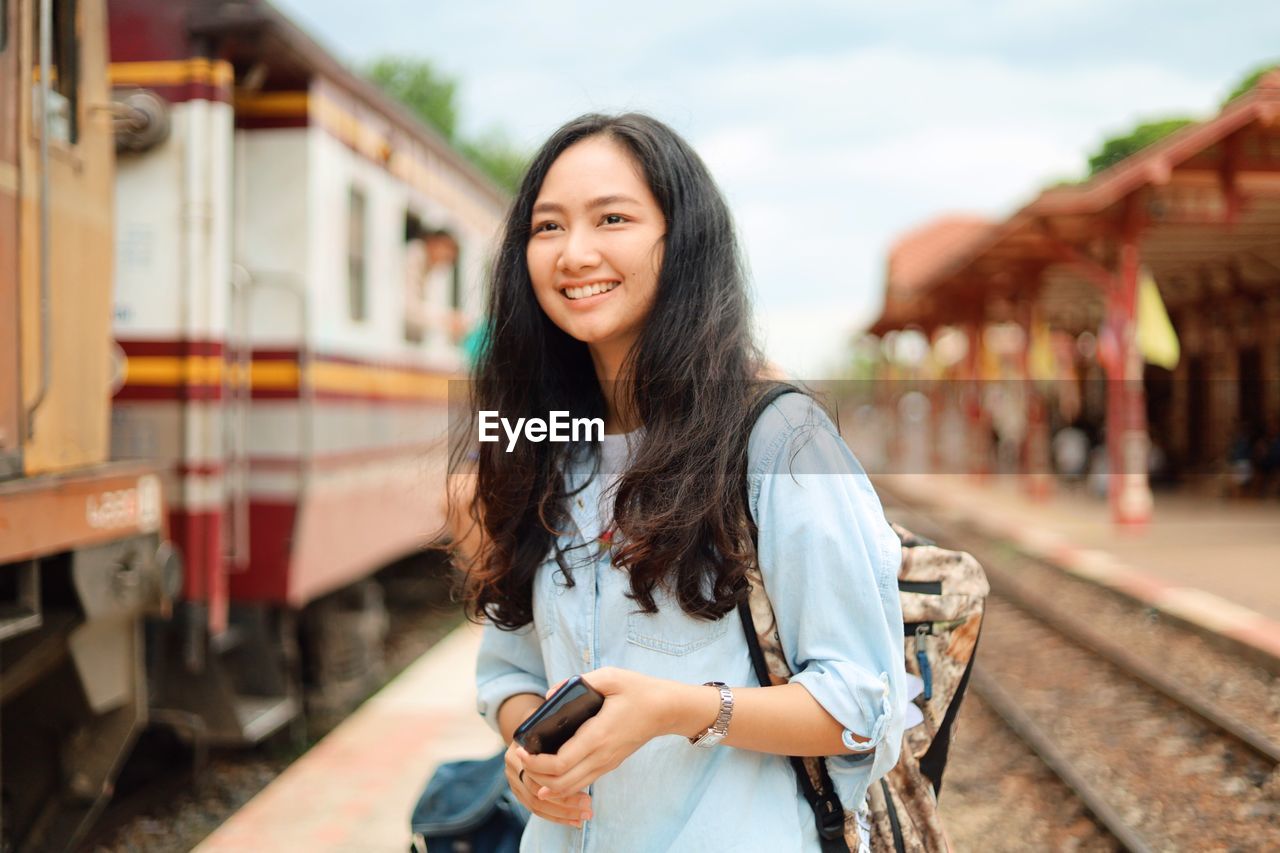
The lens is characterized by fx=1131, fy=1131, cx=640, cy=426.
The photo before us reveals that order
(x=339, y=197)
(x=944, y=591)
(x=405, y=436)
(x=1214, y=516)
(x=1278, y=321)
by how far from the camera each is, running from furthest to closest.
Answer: (x=1278, y=321)
(x=1214, y=516)
(x=405, y=436)
(x=339, y=197)
(x=944, y=591)

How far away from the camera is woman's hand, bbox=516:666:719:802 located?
1.32 m

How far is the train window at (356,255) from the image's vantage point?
6.21 m

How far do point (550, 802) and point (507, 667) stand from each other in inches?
15.2

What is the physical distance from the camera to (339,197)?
19.4ft

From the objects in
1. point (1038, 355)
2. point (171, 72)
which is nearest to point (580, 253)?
point (171, 72)

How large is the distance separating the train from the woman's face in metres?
0.44

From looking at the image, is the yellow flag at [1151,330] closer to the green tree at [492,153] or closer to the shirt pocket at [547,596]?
the shirt pocket at [547,596]

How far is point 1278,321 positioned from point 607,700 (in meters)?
17.4

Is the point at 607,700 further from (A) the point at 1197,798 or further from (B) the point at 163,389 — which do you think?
(A) the point at 1197,798

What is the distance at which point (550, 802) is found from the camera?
1.45m

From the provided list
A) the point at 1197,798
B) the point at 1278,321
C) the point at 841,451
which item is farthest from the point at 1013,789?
the point at 1278,321

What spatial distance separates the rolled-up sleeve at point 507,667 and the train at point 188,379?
225 millimetres

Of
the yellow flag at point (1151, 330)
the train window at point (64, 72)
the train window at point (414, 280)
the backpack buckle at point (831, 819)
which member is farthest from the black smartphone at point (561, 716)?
the yellow flag at point (1151, 330)

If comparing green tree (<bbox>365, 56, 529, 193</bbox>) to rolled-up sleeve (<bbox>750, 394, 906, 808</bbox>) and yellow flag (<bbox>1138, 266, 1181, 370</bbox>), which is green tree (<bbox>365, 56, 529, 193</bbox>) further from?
rolled-up sleeve (<bbox>750, 394, 906, 808</bbox>)
